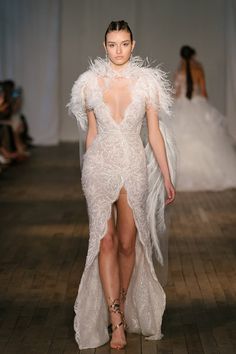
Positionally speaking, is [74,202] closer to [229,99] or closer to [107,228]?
[107,228]

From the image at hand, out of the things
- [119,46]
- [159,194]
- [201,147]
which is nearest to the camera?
[119,46]

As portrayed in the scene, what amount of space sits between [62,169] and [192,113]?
217 cm

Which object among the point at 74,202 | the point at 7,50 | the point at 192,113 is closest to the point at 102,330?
the point at 74,202

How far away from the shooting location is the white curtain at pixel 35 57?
698 inches

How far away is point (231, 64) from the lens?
18.3 metres

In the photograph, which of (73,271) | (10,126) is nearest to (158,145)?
(73,271)

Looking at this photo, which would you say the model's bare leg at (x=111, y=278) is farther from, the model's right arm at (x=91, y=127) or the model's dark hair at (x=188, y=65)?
the model's dark hair at (x=188, y=65)

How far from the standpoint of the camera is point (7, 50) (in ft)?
58.3

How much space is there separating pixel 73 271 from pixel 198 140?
5390 millimetres

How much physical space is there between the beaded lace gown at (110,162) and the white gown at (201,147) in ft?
20.4

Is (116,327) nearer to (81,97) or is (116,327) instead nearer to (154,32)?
(81,97)

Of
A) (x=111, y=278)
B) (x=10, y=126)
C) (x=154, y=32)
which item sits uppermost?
(x=111, y=278)

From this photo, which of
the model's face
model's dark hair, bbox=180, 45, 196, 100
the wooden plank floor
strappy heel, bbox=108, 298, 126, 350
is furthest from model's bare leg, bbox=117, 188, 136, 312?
model's dark hair, bbox=180, 45, 196, 100

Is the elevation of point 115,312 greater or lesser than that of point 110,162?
lesser
